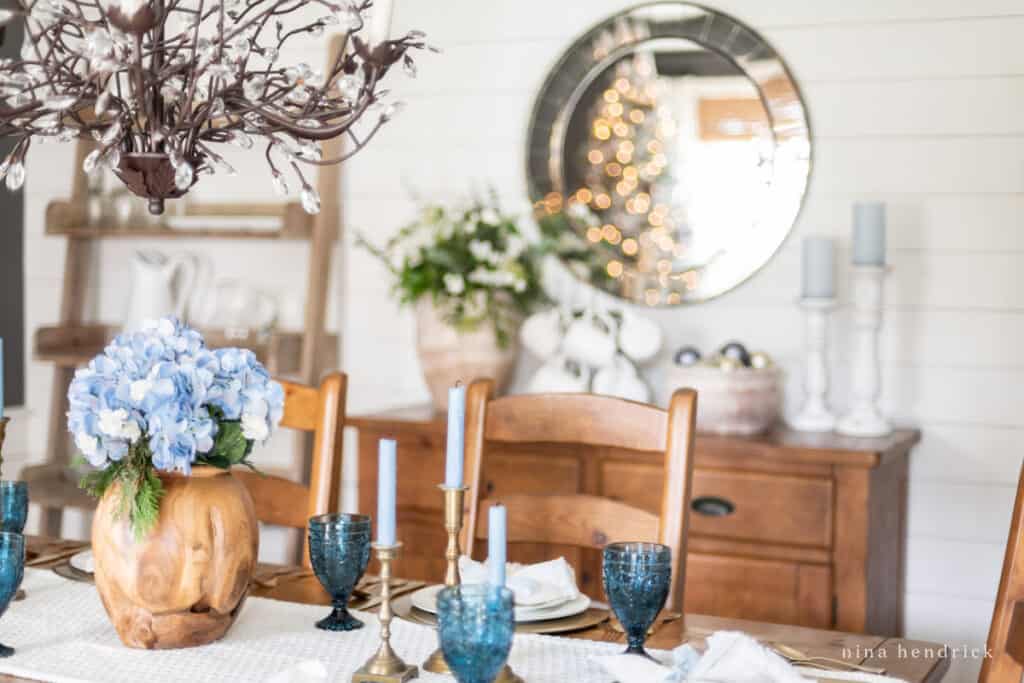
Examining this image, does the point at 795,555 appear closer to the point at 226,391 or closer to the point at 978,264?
the point at 978,264

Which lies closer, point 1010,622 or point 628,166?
point 1010,622

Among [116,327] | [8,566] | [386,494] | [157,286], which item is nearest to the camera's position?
[386,494]

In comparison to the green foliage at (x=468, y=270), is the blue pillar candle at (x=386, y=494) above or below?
below

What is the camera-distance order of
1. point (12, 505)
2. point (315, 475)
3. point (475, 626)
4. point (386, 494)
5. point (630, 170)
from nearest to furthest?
point (475, 626) → point (386, 494) → point (12, 505) → point (315, 475) → point (630, 170)

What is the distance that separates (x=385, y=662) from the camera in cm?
134

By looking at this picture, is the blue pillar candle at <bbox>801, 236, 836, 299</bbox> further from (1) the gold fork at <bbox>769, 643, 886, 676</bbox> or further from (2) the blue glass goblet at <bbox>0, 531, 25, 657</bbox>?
(2) the blue glass goblet at <bbox>0, 531, 25, 657</bbox>

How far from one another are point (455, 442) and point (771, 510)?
47.9 inches

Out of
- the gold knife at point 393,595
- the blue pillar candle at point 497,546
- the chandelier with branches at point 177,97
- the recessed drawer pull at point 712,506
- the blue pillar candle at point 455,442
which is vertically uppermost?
the chandelier with branches at point 177,97

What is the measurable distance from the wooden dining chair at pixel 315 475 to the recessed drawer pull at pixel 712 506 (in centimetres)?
81

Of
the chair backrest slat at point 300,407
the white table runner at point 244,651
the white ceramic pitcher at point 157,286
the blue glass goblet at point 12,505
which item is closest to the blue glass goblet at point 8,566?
the white table runner at point 244,651

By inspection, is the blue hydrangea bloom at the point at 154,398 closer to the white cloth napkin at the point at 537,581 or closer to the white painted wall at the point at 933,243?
the white cloth napkin at the point at 537,581

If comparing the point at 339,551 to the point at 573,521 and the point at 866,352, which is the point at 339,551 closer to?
the point at 573,521

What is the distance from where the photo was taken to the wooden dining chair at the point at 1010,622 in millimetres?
1322

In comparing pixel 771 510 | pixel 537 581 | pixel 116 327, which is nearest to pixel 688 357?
pixel 771 510
